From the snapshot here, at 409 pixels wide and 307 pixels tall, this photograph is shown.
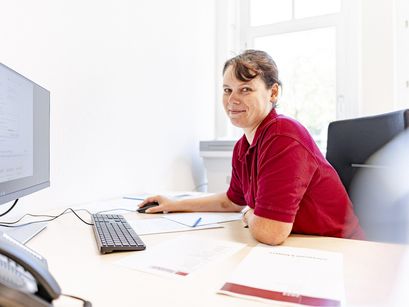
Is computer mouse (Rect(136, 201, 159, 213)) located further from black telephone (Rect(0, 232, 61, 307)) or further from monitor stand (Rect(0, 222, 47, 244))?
black telephone (Rect(0, 232, 61, 307))

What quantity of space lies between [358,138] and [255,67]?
502 millimetres

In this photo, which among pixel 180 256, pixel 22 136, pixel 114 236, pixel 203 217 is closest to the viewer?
pixel 180 256

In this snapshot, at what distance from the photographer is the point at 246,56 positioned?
45.3 inches

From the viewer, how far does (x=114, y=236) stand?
89 centimetres

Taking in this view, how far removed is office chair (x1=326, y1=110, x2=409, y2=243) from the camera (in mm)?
1058

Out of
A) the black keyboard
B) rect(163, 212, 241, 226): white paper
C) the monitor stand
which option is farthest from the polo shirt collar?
the monitor stand

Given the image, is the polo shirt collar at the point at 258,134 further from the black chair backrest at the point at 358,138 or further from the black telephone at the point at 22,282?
the black telephone at the point at 22,282

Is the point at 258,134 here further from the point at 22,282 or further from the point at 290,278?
the point at 22,282

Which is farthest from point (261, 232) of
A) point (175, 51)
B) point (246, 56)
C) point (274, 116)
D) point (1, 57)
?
point (175, 51)

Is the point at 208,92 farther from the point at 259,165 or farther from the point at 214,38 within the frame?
the point at 259,165

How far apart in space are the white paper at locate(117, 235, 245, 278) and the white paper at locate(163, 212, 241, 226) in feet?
0.78

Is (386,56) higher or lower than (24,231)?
higher

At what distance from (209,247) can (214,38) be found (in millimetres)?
2240

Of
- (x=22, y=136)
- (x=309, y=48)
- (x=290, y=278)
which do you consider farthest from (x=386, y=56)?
(x=22, y=136)
